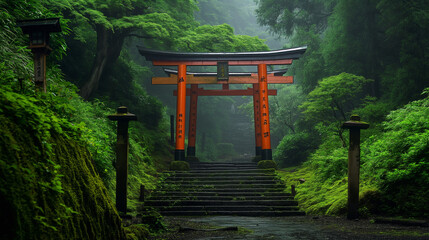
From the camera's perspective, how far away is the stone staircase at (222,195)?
11.7 meters

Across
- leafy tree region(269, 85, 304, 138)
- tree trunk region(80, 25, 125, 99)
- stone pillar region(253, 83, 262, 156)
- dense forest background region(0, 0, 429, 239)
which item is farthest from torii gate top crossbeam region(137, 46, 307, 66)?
leafy tree region(269, 85, 304, 138)

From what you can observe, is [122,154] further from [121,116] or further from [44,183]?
[44,183]

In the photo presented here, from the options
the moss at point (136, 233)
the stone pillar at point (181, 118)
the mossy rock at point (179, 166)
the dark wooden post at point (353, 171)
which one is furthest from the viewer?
the stone pillar at point (181, 118)

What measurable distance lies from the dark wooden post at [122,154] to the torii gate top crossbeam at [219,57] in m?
9.82

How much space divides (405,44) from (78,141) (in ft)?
49.1

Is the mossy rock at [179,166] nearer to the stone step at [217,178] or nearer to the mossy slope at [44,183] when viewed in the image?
the stone step at [217,178]

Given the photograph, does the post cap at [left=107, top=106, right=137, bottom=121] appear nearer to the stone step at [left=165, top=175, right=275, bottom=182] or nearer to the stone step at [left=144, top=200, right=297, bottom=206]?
the stone step at [left=144, top=200, right=297, bottom=206]

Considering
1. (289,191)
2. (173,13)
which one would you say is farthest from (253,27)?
(289,191)

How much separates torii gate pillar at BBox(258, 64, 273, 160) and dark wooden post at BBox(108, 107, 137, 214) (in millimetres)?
9665

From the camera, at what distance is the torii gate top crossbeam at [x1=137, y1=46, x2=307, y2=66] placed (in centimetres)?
1791

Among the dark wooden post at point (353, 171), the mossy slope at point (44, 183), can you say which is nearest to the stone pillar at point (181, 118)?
the dark wooden post at point (353, 171)

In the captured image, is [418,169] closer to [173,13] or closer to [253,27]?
[173,13]

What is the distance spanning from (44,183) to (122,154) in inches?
193

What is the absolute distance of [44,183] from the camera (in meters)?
3.57
